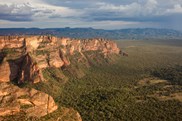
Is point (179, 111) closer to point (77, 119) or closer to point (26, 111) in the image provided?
point (77, 119)

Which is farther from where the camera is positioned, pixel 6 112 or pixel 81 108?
pixel 81 108

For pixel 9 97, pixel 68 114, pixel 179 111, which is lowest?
pixel 179 111

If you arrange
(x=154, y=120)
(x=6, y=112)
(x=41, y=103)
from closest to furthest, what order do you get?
(x=6, y=112)
(x=41, y=103)
(x=154, y=120)

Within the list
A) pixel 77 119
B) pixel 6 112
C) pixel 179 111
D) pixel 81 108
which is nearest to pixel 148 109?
pixel 179 111

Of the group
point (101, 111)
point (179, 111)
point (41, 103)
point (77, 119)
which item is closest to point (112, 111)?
point (101, 111)

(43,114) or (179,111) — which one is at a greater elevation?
(43,114)

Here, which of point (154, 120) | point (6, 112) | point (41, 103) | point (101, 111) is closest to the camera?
point (6, 112)
